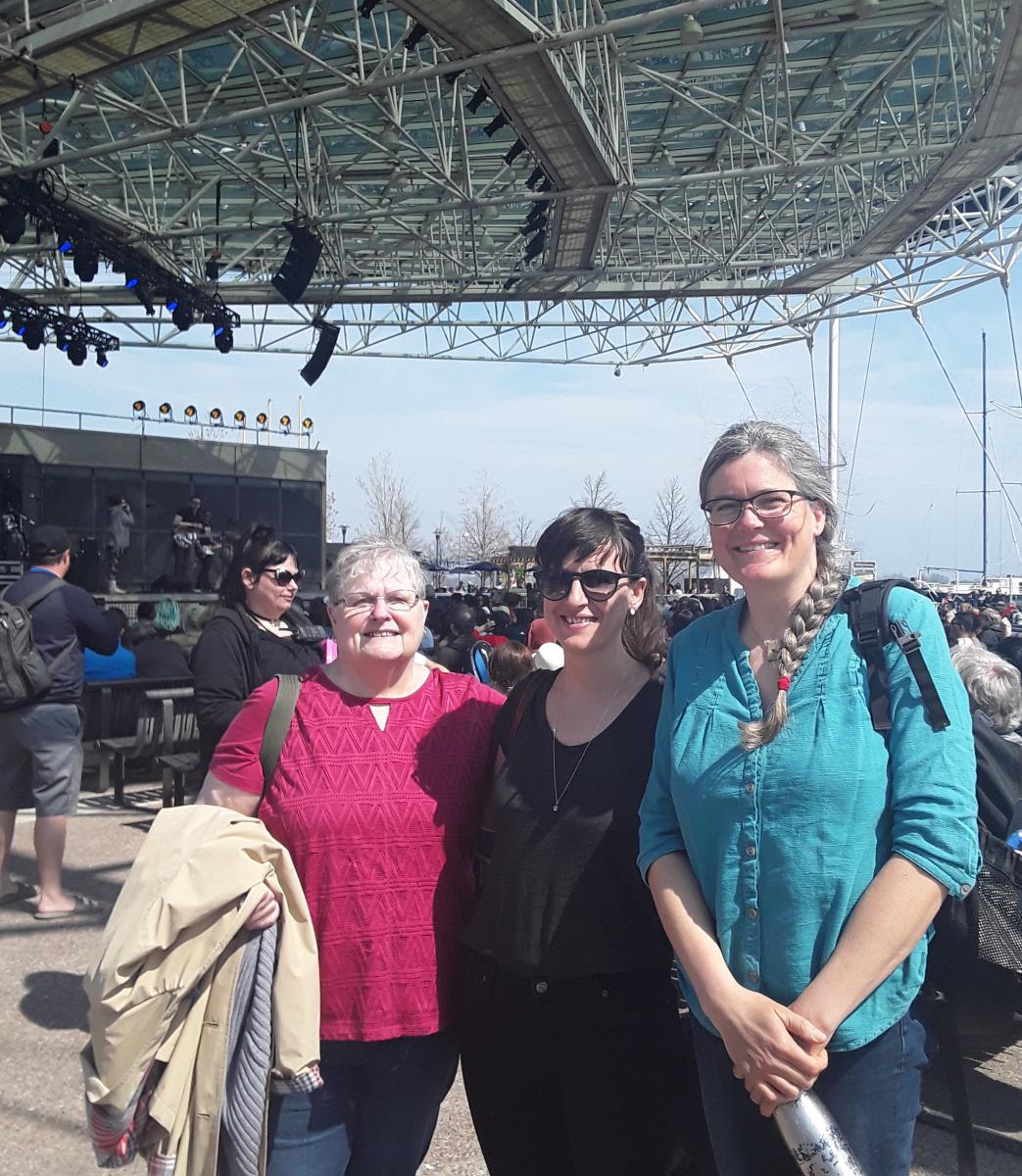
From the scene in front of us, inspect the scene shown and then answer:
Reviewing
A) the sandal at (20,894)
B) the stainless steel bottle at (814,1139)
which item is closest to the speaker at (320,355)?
the sandal at (20,894)

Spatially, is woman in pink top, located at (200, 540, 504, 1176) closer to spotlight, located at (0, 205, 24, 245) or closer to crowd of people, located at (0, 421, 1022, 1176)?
crowd of people, located at (0, 421, 1022, 1176)

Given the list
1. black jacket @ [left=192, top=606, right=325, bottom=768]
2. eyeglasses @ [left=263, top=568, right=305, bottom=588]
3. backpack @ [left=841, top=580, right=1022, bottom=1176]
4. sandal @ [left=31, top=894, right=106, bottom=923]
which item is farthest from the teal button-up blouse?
sandal @ [left=31, top=894, right=106, bottom=923]

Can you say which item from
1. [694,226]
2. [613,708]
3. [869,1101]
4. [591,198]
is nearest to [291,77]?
[591,198]

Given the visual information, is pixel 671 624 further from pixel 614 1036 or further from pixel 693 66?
pixel 614 1036

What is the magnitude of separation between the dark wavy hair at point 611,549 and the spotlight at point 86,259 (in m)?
16.4

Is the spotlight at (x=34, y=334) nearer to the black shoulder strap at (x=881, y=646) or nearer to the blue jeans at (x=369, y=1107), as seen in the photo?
the blue jeans at (x=369, y=1107)

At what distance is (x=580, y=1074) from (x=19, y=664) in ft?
13.5

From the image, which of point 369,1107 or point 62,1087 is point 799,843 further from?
point 62,1087

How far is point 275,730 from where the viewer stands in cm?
241

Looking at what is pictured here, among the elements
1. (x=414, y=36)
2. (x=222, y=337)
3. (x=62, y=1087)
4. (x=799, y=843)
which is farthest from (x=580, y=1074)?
(x=222, y=337)

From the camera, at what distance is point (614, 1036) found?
217 centimetres

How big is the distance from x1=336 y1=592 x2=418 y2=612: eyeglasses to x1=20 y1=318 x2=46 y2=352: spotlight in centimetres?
2127

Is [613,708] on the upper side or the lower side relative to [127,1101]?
upper

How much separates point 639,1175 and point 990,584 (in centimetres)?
6369
